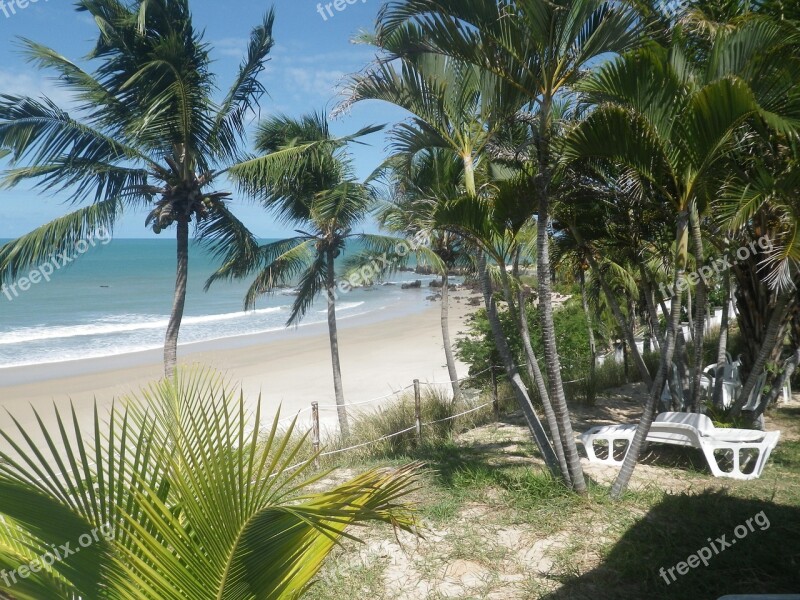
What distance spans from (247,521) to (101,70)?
847 centimetres

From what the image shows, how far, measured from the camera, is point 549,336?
17.0 feet

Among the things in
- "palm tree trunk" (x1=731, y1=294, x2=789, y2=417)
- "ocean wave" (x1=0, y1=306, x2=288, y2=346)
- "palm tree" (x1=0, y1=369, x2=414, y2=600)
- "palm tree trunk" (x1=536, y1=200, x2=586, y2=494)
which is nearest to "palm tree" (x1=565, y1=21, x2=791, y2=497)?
"palm tree trunk" (x1=536, y1=200, x2=586, y2=494)

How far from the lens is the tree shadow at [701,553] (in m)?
3.78

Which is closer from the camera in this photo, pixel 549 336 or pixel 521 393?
pixel 549 336

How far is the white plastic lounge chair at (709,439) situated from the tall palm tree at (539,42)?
1.27 meters

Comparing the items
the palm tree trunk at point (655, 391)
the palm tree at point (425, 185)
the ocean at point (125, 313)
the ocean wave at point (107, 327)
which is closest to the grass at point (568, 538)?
the palm tree trunk at point (655, 391)

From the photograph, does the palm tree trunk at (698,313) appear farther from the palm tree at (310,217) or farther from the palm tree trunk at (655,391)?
the palm tree at (310,217)

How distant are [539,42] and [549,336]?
2317 mm

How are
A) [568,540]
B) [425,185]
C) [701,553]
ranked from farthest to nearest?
[425,185] → [568,540] → [701,553]

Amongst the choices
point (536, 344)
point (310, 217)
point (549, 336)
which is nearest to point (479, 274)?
point (549, 336)

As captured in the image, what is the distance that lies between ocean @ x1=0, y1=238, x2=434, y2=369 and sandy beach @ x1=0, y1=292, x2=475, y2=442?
202 cm

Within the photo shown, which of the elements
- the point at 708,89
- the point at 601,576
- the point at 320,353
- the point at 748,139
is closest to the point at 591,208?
the point at 748,139

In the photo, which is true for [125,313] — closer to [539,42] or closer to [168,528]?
[539,42]

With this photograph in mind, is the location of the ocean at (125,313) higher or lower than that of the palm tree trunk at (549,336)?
lower
